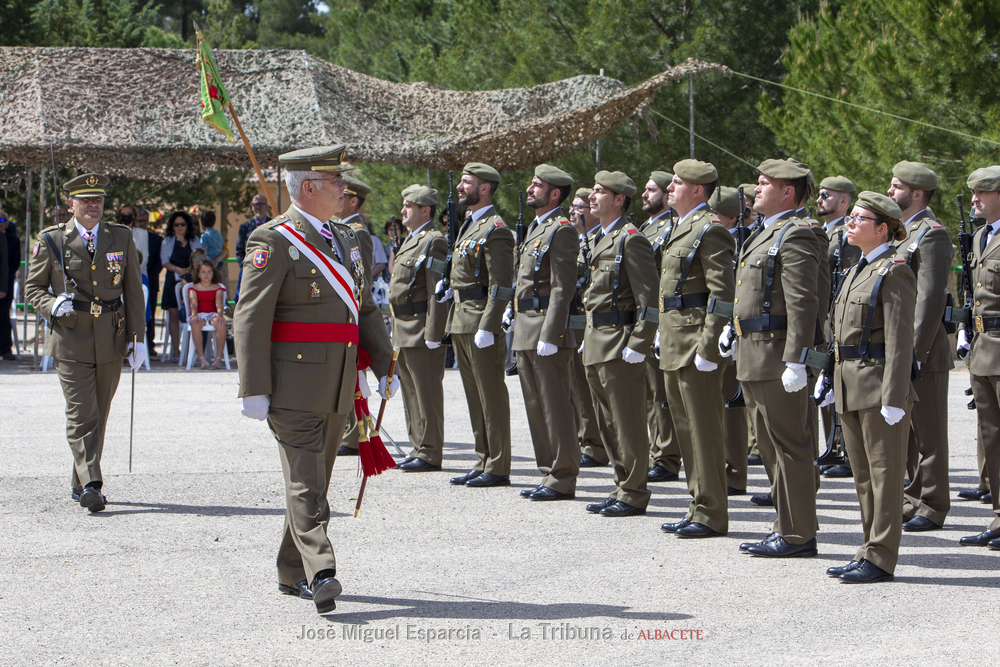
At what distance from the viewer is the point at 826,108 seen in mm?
15203

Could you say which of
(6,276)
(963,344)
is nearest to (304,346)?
(963,344)

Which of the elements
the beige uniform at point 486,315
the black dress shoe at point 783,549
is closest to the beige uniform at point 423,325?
the beige uniform at point 486,315

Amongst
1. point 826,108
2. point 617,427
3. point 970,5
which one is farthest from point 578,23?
point 617,427

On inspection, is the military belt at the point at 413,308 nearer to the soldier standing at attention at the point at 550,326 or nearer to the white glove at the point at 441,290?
the white glove at the point at 441,290

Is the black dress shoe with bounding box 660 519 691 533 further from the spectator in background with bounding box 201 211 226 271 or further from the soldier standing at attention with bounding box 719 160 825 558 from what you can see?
the spectator in background with bounding box 201 211 226 271

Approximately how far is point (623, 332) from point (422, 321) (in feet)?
6.61

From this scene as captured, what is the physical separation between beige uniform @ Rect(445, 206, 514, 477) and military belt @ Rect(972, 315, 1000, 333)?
109 inches

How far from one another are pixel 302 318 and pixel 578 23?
49.6 ft

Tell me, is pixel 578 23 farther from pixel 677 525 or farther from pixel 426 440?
pixel 677 525

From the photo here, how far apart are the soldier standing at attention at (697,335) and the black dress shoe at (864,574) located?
0.97 metres

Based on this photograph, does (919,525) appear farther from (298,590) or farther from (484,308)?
(298,590)

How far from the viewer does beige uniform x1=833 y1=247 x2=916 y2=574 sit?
5004 mm

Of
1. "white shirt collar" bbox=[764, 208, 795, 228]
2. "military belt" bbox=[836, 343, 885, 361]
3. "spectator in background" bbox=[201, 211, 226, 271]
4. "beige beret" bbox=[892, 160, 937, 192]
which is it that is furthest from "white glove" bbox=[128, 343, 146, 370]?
"spectator in background" bbox=[201, 211, 226, 271]

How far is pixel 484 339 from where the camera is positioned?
288 inches
